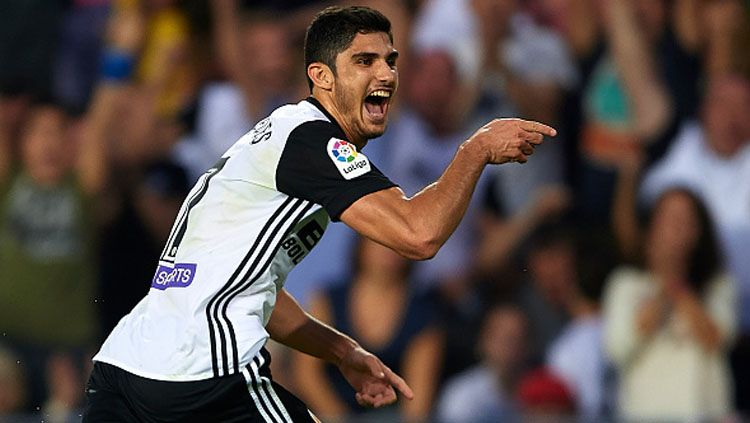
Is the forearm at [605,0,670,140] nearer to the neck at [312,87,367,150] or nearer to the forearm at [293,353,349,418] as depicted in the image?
the forearm at [293,353,349,418]

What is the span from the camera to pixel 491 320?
11.6m

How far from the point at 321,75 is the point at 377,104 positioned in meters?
0.24

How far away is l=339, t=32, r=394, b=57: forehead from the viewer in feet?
18.4

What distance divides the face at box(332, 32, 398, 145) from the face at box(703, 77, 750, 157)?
582 centimetres

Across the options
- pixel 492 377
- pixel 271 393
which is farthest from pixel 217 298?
pixel 492 377

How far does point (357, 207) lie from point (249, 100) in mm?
7344

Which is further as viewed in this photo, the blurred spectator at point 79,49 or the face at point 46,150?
the blurred spectator at point 79,49

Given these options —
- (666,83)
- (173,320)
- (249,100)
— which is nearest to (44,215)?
(249,100)

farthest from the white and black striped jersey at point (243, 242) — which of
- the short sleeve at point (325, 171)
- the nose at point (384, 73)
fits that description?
the nose at point (384, 73)

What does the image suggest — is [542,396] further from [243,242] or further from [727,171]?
[243,242]

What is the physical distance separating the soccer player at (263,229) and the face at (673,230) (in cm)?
573

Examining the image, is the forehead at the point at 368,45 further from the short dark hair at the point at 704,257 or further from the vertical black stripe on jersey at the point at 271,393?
the short dark hair at the point at 704,257

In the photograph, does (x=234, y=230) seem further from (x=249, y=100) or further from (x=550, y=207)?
(x=249, y=100)

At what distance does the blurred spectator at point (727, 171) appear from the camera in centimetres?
1083
